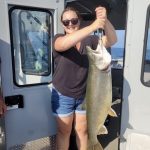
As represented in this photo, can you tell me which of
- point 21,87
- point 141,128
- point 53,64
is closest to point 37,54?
point 53,64

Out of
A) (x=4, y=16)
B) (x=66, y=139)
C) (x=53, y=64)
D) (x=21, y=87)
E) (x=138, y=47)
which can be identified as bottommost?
(x=66, y=139)

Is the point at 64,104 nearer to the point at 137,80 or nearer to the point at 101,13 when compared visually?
the point at 137,80

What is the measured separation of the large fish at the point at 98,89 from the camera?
2.16 m

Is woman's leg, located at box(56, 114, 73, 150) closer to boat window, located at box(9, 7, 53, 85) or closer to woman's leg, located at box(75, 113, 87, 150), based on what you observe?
woman's leg, located at box(75, 113, 87, 150)

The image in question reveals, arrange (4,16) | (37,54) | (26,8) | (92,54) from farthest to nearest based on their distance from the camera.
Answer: (37,54), (26,8), (4,16), (92,54)

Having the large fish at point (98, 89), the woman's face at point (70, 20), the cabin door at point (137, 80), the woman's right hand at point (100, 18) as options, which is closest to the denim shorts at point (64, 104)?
the large fish at point (98, 89)

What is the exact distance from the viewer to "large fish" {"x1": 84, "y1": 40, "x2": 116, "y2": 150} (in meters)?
2.16

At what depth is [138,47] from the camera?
266cm

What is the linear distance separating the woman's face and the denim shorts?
2.22 ft

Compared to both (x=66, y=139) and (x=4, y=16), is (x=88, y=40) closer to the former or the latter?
(x=4, y=16)

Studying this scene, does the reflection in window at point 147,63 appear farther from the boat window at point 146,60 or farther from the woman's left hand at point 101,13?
the woman's left hand at point 101,13

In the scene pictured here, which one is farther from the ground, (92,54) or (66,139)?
(92,54)

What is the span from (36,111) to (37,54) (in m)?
0.61

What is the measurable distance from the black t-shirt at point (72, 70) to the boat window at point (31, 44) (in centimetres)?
22
